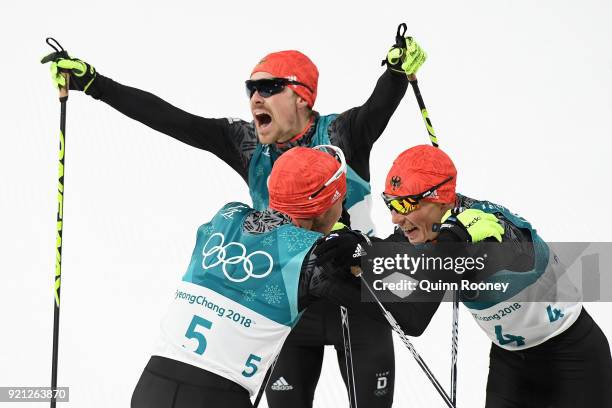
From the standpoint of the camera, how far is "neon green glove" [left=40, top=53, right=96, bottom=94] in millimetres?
3289

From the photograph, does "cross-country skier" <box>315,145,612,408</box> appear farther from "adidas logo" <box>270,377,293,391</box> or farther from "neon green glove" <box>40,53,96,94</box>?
"neon green glove" <box>40,53,96,94</box>

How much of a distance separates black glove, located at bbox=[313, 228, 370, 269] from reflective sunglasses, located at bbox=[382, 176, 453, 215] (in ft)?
1.05

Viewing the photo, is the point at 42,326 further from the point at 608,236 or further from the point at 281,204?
the point at 608,236

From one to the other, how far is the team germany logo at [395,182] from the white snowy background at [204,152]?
66.5 inches

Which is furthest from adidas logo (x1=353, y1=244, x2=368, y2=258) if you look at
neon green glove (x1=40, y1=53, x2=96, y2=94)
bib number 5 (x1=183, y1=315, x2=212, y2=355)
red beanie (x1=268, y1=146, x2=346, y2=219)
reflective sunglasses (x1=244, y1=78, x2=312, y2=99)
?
neon green glove (x1=40, y1=53, x2=96, y2=94)

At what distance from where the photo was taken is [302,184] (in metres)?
2.54

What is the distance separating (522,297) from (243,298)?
0.92 meters

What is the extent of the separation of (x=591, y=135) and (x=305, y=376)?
341 centimetres

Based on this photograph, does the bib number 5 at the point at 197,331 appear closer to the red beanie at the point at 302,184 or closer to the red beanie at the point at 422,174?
the red beanie at the point at 302,184

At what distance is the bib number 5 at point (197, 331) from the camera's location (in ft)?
8.20

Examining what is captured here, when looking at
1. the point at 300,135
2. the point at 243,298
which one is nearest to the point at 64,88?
the point at 300,135

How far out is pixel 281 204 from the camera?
2574 mm

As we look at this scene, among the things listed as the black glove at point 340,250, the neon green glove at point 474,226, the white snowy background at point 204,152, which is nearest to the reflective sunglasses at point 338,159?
the black glove at point 340,250

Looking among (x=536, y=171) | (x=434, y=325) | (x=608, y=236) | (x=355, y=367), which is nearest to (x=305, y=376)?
(x=355, y=367)
